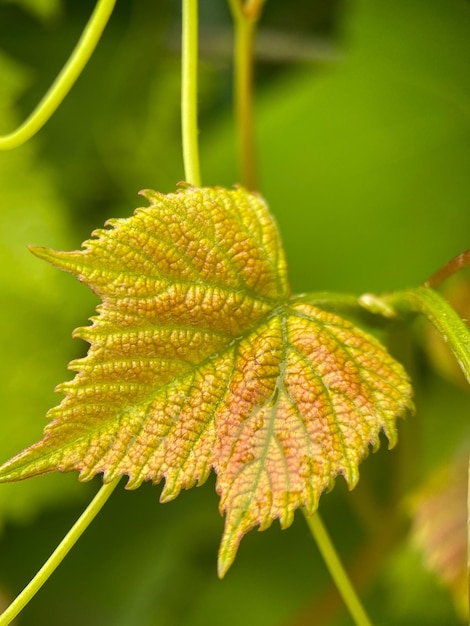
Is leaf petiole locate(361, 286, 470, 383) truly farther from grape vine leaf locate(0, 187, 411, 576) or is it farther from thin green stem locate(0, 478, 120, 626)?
thin green stem locate(0, 478, 120, 626)

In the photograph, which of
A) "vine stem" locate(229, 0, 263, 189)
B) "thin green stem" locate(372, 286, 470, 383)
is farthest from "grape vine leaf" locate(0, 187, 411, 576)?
"vine stem" locate(229, 0, 263, 189)

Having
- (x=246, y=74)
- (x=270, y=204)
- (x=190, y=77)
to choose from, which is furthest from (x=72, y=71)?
(x=270, y=204)

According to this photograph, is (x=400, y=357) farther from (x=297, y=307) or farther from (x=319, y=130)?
(x=319, y=130)

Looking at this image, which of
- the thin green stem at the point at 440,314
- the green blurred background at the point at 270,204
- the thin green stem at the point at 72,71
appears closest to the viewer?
the thin green stem at the point at 440,314

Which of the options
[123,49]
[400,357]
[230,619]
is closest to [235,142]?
[123,49]

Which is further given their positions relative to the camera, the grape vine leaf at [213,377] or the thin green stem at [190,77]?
the thin green stem at [190,77]

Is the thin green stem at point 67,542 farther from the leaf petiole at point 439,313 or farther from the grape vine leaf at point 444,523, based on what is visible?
the grape vine leaf at point 444,523

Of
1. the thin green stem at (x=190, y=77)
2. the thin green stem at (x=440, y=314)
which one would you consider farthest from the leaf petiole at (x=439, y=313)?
the thin green stem at (x=190, y=77)
